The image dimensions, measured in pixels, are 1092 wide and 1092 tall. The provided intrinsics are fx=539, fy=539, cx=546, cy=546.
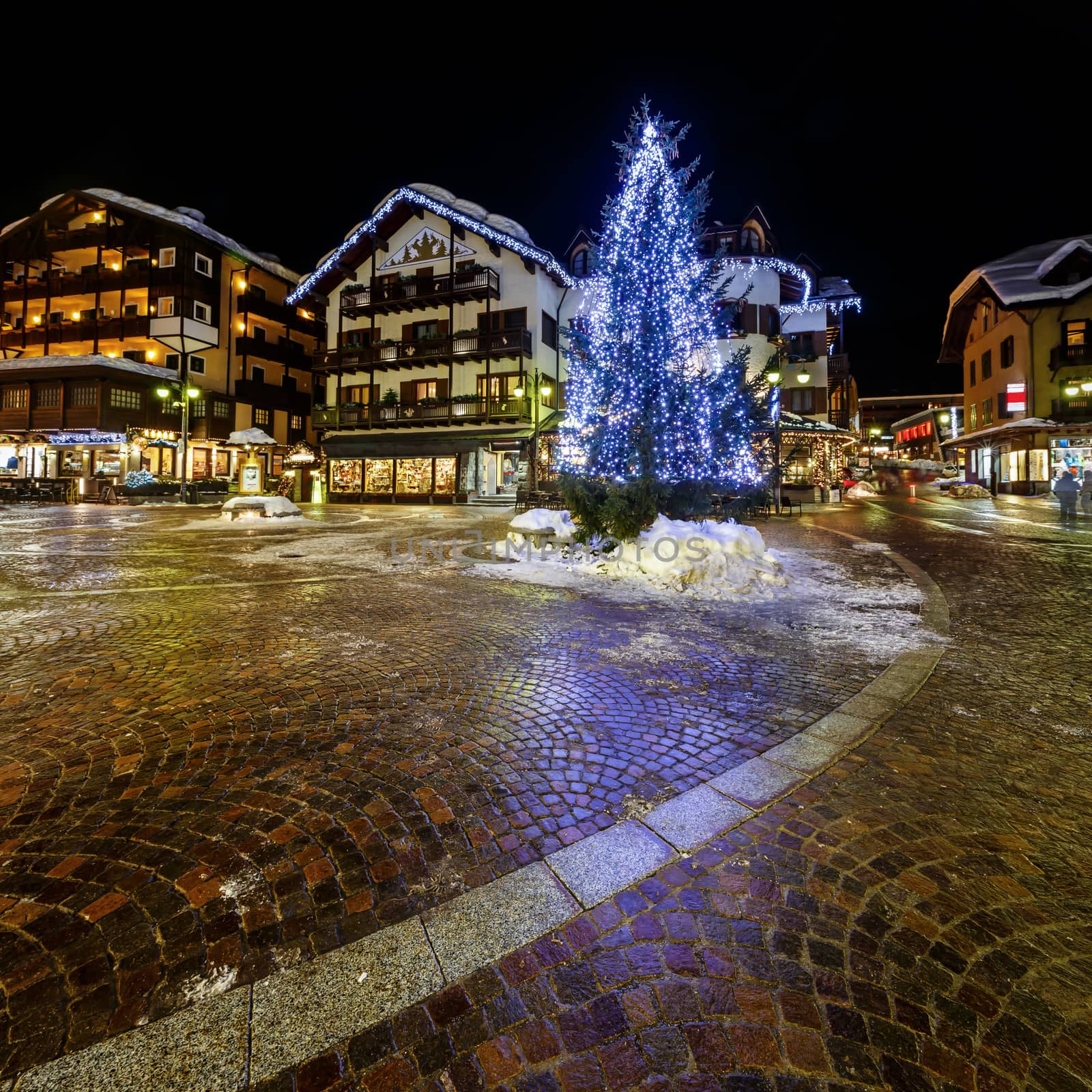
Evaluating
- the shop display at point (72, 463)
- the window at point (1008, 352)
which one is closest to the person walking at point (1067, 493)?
the window at point (1008, 352)

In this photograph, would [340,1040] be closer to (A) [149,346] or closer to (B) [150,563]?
(B) [150,563]

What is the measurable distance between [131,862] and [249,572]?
24.6 feet

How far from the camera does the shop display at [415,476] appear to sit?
105 ft

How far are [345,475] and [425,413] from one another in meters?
7.13

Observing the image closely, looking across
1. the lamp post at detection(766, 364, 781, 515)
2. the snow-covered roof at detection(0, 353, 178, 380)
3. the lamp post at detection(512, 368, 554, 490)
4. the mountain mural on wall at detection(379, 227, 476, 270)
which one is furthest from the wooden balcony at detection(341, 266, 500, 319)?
the lamp post at detection(766, 364, 781, 515)

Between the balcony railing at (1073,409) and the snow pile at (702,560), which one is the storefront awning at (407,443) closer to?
the snow pile at (702,560)

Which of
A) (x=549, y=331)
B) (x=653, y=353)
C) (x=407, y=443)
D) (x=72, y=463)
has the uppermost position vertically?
(x=549, y=331)

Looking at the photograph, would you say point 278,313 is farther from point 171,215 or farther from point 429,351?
point 429,351

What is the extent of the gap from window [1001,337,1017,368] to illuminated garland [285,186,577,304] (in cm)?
2761

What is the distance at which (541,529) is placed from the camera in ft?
34.2

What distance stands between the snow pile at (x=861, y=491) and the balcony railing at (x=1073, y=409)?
1031 centimetres

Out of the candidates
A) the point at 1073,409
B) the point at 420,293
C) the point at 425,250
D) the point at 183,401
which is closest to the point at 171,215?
the point at 183,401

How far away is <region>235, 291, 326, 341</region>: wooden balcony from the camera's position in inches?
1421

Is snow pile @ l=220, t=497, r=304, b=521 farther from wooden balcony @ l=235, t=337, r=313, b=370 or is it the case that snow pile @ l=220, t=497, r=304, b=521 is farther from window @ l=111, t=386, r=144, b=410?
wooden balcony @ l=235, t=337, r=313, b=370
